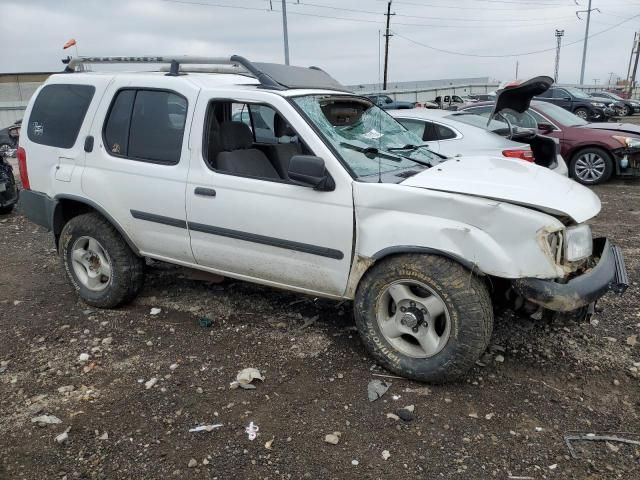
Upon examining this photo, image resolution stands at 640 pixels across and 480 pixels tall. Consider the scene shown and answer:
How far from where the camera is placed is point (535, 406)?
3.09m

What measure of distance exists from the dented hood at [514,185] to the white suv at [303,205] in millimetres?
14

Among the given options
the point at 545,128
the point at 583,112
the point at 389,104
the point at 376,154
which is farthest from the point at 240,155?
the point at 583,112

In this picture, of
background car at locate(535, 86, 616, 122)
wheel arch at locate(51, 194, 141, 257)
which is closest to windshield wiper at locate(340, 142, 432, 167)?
wheel arch at locate(51, 194, 141, 257)

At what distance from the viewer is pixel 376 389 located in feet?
10.7

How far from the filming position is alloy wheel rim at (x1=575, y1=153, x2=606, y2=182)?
32.0 ft

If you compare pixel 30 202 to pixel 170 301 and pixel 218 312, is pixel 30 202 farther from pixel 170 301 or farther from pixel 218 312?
pixel 218 312

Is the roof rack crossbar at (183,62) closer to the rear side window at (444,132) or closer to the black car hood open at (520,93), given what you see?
the black car hood open at (520,93)

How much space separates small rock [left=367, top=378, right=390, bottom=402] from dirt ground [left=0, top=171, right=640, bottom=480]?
0.16ft

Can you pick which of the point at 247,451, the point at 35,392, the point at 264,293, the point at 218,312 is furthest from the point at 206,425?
the point at 264,293

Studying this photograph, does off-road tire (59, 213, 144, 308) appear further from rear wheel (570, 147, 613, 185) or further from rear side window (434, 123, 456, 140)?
rear wheel (570, 147, 613, 185)

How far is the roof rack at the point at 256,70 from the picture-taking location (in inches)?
145

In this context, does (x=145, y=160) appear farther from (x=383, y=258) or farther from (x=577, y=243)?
(x=577, y=243)

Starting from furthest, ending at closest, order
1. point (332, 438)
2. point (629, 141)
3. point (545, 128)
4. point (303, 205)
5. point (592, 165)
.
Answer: point (545, 128), point (592, 165), point (629, 141), point (303, 205), point (332, 438)

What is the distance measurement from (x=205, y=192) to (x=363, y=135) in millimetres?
1217
